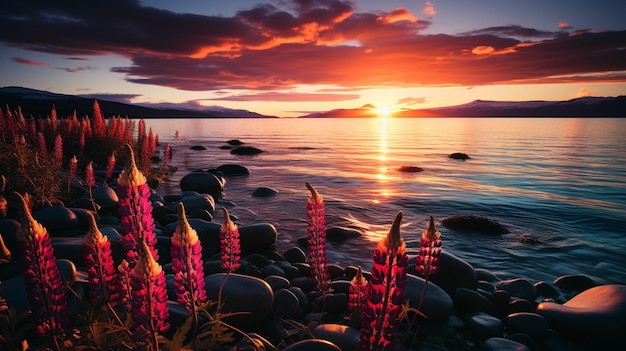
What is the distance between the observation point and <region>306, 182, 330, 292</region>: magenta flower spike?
3.62 metres

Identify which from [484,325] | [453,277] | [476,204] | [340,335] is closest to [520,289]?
[453,277]

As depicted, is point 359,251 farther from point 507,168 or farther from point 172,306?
point 507,168

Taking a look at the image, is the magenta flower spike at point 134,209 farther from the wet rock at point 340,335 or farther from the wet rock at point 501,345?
the wet rock at point 501,345

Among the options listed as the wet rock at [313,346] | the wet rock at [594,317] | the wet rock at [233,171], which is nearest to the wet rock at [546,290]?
the wet rock at [594,317]

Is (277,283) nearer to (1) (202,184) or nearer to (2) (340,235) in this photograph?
(2) (340,235)

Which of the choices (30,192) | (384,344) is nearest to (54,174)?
(30,192)

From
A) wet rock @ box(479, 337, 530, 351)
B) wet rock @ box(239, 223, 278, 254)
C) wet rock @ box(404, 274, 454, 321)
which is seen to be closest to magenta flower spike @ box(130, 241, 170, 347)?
wet rock @ box(404, 274, 454, 321)

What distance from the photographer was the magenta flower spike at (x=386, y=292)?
2.33 metres

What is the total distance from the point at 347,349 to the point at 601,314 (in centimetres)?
442

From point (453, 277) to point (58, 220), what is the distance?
31.0ft

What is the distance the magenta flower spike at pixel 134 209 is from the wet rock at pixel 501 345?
5089 mm

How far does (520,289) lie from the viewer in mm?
7520

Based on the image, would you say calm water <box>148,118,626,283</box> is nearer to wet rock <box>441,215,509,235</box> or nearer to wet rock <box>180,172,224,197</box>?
wet rock <box>441,215,509,235</box>

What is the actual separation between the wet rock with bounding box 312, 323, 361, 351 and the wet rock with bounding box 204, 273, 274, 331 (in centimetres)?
94
